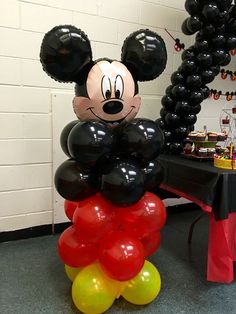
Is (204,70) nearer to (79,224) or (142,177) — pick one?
(142,177)

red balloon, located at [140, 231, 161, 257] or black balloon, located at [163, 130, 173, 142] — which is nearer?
red balloon, located at [140, 231, 161, 257]

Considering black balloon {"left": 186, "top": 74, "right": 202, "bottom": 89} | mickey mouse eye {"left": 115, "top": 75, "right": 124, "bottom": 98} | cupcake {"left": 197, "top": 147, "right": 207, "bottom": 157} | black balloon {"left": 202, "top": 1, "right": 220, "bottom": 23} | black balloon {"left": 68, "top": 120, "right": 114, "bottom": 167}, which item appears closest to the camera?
black balloon {"left": 68, "top": 120, "right": 114, "bottom": 167}

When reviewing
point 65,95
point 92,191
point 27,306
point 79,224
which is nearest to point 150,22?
point 65,95

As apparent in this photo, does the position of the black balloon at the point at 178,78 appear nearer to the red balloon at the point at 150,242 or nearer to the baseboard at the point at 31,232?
the red balloon at the point at 150,242

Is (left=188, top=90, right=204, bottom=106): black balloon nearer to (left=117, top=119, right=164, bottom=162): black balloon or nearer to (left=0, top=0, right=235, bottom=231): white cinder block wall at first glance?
(left=0, top=0, right=235, bottom=231): white cinder block wall

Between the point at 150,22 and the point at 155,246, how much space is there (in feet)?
5.26

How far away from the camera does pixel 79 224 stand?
46.0 inches

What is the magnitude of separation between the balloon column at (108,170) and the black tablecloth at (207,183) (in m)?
0.23

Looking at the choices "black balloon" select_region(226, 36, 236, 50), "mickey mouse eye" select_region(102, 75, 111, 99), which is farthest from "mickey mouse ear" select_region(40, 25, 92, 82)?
"black balloon" select_region(226, 36, 236, 50)

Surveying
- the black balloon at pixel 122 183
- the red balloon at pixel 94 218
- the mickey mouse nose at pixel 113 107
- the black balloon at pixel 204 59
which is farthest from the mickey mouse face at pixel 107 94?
the black balloon at pixel 204 59

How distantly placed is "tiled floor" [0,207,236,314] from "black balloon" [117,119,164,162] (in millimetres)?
695

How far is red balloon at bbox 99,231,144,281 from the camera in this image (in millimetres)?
1146

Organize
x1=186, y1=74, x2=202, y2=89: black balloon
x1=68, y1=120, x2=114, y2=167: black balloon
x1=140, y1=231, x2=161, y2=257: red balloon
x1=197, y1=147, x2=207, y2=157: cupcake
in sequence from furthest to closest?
x1=186, y1=74, x2=202, y2=89: black balloon < x1=197, y1=147, x2=207, y2=157: cupcake < x1=140, y1=231, x2=161, y2=257: red balloon < x1=68, y1=120, x2=114, y2=167: black balloon

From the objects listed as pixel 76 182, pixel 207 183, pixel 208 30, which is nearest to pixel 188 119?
pixel 208 30
